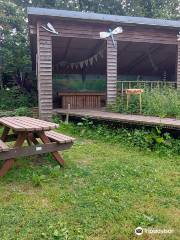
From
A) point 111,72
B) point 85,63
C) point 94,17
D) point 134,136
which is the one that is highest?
point 94,17

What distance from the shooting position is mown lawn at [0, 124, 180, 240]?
2688 mm

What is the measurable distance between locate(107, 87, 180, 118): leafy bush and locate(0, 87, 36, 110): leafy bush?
5.88m

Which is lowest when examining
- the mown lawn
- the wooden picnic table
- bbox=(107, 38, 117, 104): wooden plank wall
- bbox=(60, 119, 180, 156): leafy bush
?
the mown lawn

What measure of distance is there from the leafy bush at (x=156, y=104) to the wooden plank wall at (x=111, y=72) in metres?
0.44

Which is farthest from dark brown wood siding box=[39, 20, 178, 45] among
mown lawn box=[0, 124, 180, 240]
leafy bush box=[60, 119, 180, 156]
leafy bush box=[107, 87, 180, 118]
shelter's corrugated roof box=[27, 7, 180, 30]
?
mown lawn box=[0, 124, 180, 240]

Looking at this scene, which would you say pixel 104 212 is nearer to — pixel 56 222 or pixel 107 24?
pixel 56 222

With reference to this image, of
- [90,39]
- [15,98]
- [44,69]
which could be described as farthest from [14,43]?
[44,69]

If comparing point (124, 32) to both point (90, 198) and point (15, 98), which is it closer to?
point (15, 98)

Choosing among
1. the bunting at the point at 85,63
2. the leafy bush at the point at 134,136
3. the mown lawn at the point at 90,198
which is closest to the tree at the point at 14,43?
the bunting at the point at 85,63

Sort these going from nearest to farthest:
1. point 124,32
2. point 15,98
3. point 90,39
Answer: point 124,32 < point 90,39 < point 15,98

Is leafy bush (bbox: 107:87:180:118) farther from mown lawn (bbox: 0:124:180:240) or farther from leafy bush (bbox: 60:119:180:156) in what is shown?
mown lawn (bbox: 0:124:180:240)

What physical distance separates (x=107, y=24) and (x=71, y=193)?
7.43 meters

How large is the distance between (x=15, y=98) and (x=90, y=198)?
38.6ft

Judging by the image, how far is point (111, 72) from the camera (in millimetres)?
9930
